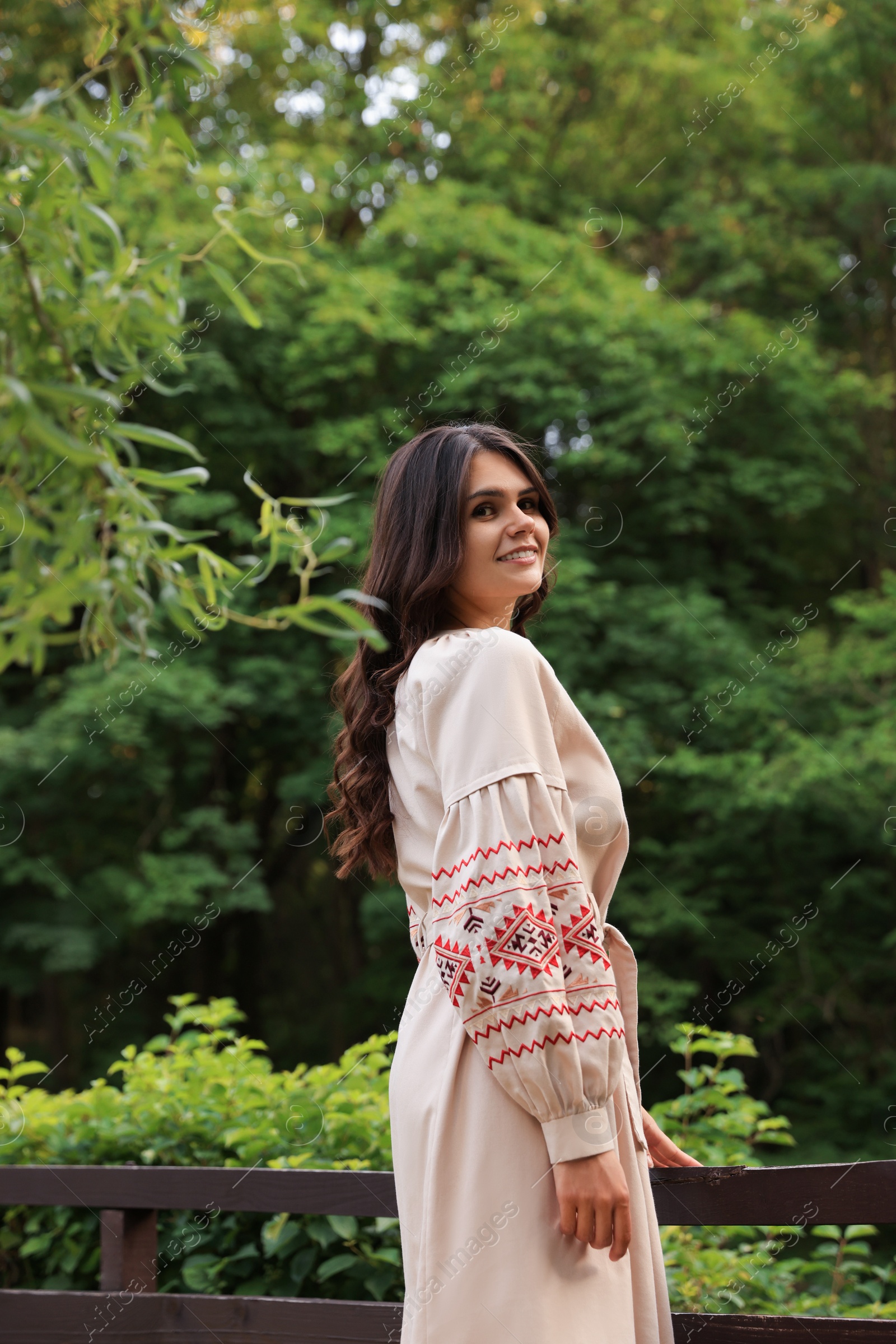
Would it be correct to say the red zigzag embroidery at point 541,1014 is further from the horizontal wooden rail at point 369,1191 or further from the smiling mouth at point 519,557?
the smiling mouth at point 519,557

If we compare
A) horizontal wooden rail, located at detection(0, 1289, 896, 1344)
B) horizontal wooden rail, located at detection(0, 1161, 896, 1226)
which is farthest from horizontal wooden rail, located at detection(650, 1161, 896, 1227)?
horizontal wooden rail, located at detection(0, 1289, 896, 1344)

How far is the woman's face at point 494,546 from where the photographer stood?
148cm

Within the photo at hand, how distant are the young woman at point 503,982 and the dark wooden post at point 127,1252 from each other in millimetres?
884

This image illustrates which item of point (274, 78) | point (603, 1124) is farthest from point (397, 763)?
point (274, 78)

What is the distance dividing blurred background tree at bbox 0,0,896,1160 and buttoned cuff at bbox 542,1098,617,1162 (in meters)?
6.72

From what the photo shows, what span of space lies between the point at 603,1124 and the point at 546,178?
10782mm

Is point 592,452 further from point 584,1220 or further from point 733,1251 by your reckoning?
point 584,1220

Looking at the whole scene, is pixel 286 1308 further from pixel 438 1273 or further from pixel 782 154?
pixel 782 154

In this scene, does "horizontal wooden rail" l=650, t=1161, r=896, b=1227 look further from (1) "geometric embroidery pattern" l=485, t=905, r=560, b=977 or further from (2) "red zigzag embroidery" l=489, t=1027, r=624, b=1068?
(1) "geometric embroidery pattern" l=485, t=905, r=560, b=977

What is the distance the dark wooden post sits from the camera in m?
1.99

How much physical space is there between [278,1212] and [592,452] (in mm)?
7759

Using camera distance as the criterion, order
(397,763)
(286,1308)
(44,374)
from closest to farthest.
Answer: (44,374), (397,763), (286,1308)

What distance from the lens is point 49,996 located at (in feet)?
34.9

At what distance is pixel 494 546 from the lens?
1485 millimetres
